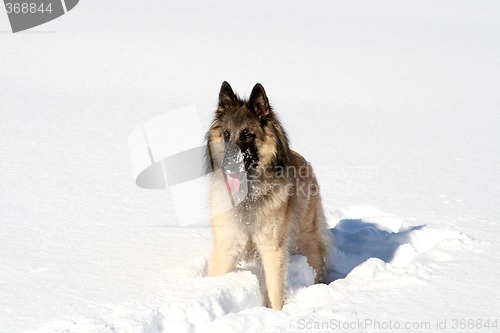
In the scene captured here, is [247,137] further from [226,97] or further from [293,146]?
[293,146]

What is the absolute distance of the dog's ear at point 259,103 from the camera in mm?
4301

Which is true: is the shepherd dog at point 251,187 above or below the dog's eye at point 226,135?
below

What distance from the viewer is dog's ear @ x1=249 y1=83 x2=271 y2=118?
14.1ft

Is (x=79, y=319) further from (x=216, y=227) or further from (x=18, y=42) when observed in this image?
(x=18, y=42)

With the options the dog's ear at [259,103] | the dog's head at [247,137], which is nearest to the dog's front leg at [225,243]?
the dog's head at [247,137]

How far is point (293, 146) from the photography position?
808 centimetres

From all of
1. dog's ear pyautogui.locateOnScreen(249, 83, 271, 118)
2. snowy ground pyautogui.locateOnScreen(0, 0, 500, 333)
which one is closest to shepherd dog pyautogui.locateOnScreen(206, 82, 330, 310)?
dog's ear pyautogui.locateOnScreen(249, 83, 271, 118)

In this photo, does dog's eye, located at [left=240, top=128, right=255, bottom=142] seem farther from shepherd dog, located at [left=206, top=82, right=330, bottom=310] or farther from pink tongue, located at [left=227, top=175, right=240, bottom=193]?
pink tongue, located at [left=227, top=175, right=240, bottom=193]

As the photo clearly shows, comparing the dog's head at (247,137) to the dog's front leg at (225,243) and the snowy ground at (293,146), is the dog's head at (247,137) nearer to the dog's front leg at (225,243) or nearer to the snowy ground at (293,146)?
the dog's front leg at (225,243)

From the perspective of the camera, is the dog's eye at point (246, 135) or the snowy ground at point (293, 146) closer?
the snowy ground at point (293, 146)

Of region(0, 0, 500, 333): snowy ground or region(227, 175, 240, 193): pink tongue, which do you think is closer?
region(0, 0, 500, 333): snowy ground

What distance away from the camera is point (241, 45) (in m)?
14.2

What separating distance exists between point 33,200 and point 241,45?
9363 millimetres

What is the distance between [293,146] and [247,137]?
378 centimetres
